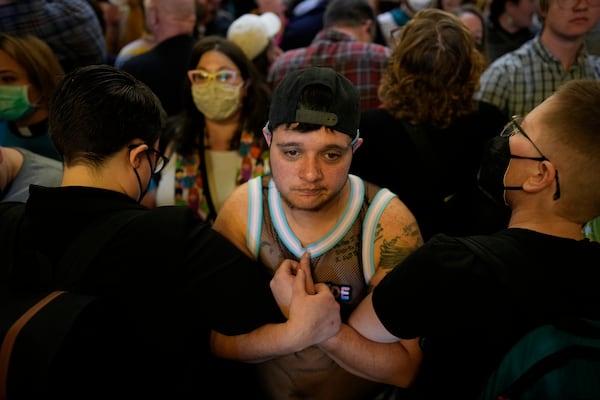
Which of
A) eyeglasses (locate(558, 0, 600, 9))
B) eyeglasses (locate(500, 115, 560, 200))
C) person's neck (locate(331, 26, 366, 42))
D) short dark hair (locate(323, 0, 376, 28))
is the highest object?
eyeglasses (locate(558, 0, 600, 9))

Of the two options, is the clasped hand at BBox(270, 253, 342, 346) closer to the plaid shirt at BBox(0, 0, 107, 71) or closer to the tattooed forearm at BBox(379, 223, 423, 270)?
the tattooed forearm at BBox(379, 223, 423, 270)

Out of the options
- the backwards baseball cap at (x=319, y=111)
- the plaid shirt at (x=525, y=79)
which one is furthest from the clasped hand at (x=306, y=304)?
the plaid shirt at (x=525, y=79)

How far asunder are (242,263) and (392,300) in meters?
0.49

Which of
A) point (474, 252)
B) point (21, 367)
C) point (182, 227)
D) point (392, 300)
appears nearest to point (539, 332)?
point (474, 252)

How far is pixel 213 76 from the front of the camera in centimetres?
292

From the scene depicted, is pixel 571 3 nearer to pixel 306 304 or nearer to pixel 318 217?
pixel 318 217

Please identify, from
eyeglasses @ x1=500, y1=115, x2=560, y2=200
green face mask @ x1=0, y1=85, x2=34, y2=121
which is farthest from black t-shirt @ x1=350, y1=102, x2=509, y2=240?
green face mask @ x1=0, y1=85, x2=34, y2=121

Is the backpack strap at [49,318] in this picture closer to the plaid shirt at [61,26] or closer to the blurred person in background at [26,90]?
the blurred person in background at [26,90]

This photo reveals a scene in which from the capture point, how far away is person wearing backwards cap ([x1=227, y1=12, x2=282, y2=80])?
3904 millimetres

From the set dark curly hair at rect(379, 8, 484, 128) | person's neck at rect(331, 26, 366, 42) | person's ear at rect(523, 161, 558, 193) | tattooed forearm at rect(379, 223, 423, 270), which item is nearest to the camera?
person's ear at rect(523, 161, 558, 193)

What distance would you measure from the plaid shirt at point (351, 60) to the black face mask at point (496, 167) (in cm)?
156

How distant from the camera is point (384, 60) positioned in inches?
131

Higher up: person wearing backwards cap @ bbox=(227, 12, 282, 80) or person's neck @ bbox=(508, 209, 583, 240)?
person wearing backwards cap @ bbox=(227, 12, 282, 80)

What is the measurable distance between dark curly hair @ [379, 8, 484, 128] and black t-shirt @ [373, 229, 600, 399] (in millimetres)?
1200
